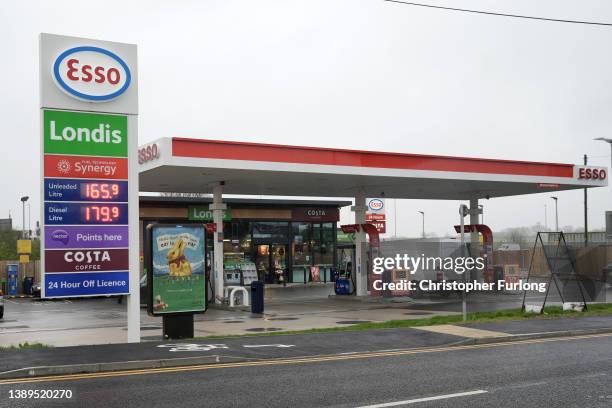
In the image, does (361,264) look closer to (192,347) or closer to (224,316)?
(224,316)

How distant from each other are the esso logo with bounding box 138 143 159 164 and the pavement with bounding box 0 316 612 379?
922 cm

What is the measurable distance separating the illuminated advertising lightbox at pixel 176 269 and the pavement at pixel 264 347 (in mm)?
1114

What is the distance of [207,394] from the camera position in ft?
31.1

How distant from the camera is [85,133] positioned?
15.0 m

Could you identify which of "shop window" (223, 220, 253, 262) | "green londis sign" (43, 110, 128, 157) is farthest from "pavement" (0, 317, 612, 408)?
"shop window" (223, 220, 253, 262)

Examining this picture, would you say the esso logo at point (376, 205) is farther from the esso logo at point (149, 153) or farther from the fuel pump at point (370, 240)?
the esso logo at point (149, 153)

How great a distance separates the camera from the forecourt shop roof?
22891 mm

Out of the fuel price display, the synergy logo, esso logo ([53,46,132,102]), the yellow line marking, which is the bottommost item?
the yellow line marking

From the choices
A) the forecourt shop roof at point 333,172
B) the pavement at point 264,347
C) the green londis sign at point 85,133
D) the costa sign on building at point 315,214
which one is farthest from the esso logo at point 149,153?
the costa sign on building at point 315,214

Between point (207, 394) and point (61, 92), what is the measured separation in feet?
26.8

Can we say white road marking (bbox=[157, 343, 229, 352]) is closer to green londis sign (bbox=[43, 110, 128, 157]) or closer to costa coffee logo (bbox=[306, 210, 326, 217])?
green londis sign (bbox=[43, 110, 128, 157])

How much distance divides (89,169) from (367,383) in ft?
26.3

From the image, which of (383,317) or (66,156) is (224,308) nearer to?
(383,317)

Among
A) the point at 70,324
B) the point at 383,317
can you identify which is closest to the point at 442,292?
the point at 383,317
